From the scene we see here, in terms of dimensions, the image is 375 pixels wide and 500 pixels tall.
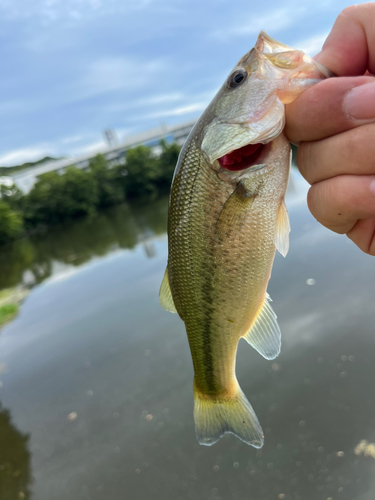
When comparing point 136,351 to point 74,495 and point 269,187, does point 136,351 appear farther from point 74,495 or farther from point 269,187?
point 269,187

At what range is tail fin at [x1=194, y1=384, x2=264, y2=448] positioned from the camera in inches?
77.2

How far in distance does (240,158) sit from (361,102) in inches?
23.2

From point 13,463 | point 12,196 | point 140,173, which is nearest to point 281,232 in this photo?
point 13,463

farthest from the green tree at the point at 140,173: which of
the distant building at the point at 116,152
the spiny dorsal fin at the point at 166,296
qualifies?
the spiny dorsal fin at the point at 166,296

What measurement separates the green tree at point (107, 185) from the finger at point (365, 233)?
1958 inches

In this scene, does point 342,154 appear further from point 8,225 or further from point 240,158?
point 8,225

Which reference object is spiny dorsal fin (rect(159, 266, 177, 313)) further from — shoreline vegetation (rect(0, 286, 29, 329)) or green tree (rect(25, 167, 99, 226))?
green tree (rect(25, 167, 99, 226))

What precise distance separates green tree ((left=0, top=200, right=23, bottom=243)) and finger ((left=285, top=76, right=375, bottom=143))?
4529 cm

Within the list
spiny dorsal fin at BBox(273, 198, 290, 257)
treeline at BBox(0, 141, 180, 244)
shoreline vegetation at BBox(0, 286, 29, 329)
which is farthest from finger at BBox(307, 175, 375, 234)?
treeline at BBox(0, 141, 180, 244)

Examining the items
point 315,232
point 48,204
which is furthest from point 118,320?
point 48,204

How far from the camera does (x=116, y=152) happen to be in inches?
2650

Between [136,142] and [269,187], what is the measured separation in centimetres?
7119

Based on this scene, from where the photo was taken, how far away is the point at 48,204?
47.5 m

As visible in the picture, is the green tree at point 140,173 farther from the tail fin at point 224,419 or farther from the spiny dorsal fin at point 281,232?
the spiny dorsal fin at point 281,232
